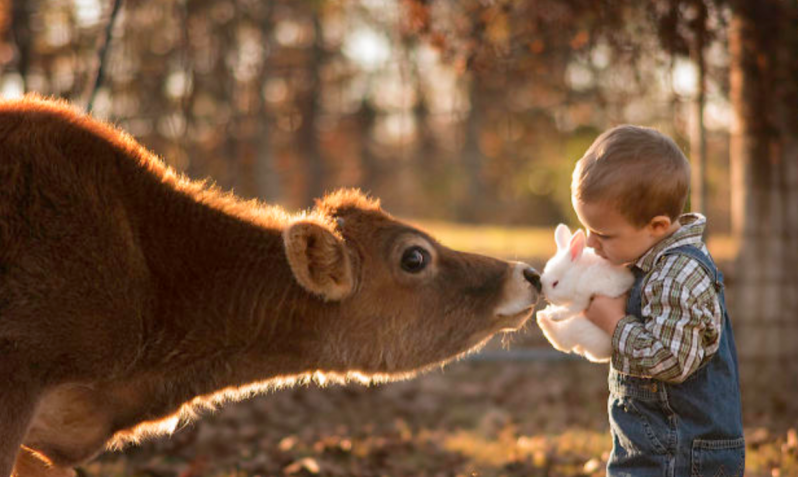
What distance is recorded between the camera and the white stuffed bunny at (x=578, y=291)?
3742mm

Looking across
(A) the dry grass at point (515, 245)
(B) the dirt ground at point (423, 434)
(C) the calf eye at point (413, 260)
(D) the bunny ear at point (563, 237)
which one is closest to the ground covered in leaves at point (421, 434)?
(B) the dirt ground at point (423, 434)

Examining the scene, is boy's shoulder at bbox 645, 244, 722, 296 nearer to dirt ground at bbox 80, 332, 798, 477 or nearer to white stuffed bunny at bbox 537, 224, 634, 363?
white stuffed bunny at bbox 537, 224, 634, 363

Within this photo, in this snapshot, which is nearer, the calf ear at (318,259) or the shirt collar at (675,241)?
the shirt collar at (675,241)

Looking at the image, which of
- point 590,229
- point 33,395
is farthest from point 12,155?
point 590,229

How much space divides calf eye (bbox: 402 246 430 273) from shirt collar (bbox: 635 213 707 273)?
3.63 feet

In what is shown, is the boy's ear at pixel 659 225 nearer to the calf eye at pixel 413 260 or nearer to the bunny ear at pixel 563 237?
the bunny ear at pixel 563 237

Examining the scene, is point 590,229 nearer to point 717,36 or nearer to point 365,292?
point 365,292

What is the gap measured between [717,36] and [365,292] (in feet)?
17.6

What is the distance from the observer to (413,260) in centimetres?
434

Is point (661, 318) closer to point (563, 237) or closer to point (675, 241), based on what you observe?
point (675, 241)

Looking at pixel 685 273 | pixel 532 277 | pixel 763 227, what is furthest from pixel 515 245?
pixel 685 273

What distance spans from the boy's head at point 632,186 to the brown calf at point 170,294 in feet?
2.44

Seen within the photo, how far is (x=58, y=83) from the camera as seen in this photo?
18422 mm

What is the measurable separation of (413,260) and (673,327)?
1.38 meters
